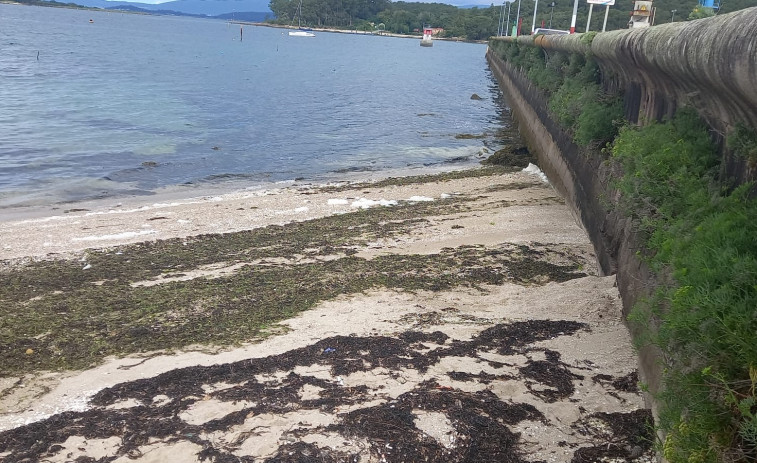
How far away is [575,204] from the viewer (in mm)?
12086

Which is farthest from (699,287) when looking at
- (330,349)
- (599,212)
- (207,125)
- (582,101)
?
(207,125)

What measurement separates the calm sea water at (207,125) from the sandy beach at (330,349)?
7.75m

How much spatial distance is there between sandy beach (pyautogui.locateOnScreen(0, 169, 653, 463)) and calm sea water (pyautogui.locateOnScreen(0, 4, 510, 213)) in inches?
305

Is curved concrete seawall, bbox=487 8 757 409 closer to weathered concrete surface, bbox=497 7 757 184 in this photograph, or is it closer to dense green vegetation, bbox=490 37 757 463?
weathered concrete surface, bbox=497 7 757 184

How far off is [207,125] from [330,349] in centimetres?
2484

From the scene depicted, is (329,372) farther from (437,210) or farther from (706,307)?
(437,210)

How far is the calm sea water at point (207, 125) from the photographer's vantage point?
63.3 feet

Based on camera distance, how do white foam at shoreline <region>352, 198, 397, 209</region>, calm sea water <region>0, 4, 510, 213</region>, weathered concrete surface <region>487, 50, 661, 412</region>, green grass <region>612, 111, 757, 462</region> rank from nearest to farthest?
green grass <region>612, 111, 757, 462</region>, weathered concrete surface <region>487, 50, 661, 412</region>, white foam at shoreline <region>352, 198, 397, 209</region>, calm sea water <region>0, 4, 510, 213</region>

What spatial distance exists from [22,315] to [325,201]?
7791 millimetres

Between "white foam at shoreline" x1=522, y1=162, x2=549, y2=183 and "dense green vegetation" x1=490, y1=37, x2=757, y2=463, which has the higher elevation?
"dense green vegetation" x1=490, y1=37, x2=757, y2=463

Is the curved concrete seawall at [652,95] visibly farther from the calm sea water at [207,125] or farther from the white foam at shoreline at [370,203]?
the calm sea water at [207,125]

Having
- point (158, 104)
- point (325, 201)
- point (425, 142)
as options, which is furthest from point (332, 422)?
point (158, 104)

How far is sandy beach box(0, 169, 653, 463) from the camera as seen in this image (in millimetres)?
4680

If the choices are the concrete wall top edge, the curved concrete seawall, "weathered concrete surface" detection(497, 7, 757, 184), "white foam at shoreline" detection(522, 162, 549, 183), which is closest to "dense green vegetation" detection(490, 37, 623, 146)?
the curved concrete seawall
